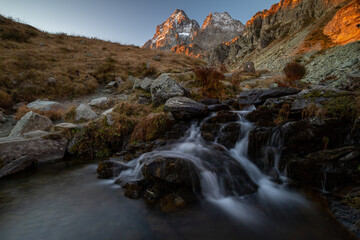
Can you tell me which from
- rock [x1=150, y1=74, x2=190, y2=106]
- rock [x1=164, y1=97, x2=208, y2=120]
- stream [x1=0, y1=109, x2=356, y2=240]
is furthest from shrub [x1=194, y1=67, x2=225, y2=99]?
stream [x1=0, y1=109, x2=356, y2=240]

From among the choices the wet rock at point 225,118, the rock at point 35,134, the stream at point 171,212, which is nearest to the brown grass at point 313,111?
the stream at point 171,212

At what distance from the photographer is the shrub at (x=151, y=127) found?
17.8 feet

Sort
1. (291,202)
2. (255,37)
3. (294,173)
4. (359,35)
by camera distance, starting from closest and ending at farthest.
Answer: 1. (291,202)
2. (294,173)
3. (359,35)
4. (255,37)

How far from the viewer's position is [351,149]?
119 inches

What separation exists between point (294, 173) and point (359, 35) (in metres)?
37.9

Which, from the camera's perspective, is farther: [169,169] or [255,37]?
[255,37]

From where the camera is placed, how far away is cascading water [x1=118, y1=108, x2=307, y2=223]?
2.88 metres

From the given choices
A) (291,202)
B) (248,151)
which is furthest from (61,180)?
(291,202)

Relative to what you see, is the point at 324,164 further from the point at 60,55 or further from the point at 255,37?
the point at 255,37

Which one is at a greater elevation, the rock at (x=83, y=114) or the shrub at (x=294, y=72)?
the shrub at (x=294, y=72)

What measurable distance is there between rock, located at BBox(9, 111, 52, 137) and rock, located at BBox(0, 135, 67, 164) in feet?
2.07

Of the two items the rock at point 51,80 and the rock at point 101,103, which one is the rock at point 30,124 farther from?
the rock at point 51,80

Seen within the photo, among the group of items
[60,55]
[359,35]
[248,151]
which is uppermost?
[359,35]

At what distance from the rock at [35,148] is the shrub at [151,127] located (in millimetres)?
2490
